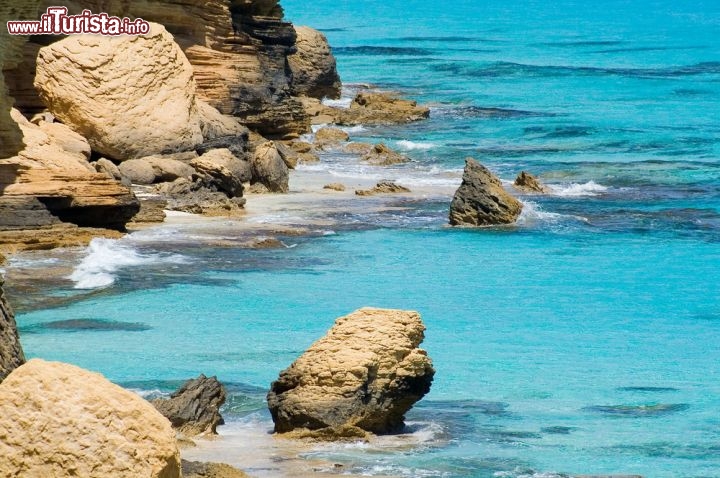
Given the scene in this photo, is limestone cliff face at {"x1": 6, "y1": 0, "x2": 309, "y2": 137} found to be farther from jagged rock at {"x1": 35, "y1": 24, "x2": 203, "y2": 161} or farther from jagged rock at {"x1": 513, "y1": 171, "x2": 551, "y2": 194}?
jagged rock at {"x1": 513, "y1": 171, "x2": 551, "y2": 194}

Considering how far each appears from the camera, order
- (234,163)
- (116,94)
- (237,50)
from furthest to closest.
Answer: (237,50)
(234,163)
(116,94)

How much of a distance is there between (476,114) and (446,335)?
26792 mm

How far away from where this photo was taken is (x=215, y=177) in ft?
81.0

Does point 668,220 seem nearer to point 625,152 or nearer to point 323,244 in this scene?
point 323,244

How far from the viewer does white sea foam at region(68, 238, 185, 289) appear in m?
19.2

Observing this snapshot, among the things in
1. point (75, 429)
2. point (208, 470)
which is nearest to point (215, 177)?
point (208, 470)

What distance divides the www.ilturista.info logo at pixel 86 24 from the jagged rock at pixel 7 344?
18.2 metres

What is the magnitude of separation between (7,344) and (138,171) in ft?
54.2

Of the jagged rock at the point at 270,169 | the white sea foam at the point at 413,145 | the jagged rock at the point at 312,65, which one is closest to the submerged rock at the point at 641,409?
the jagged rock at the point at 270,169

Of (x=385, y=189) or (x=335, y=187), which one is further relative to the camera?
(x=385, y=189)

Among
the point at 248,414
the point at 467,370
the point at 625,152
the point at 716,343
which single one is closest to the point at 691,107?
the point at 625,152

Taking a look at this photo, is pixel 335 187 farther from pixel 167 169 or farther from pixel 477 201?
pixel 167 169

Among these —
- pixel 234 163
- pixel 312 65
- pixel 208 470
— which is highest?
pixel 312 65

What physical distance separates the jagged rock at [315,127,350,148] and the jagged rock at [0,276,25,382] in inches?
1000
